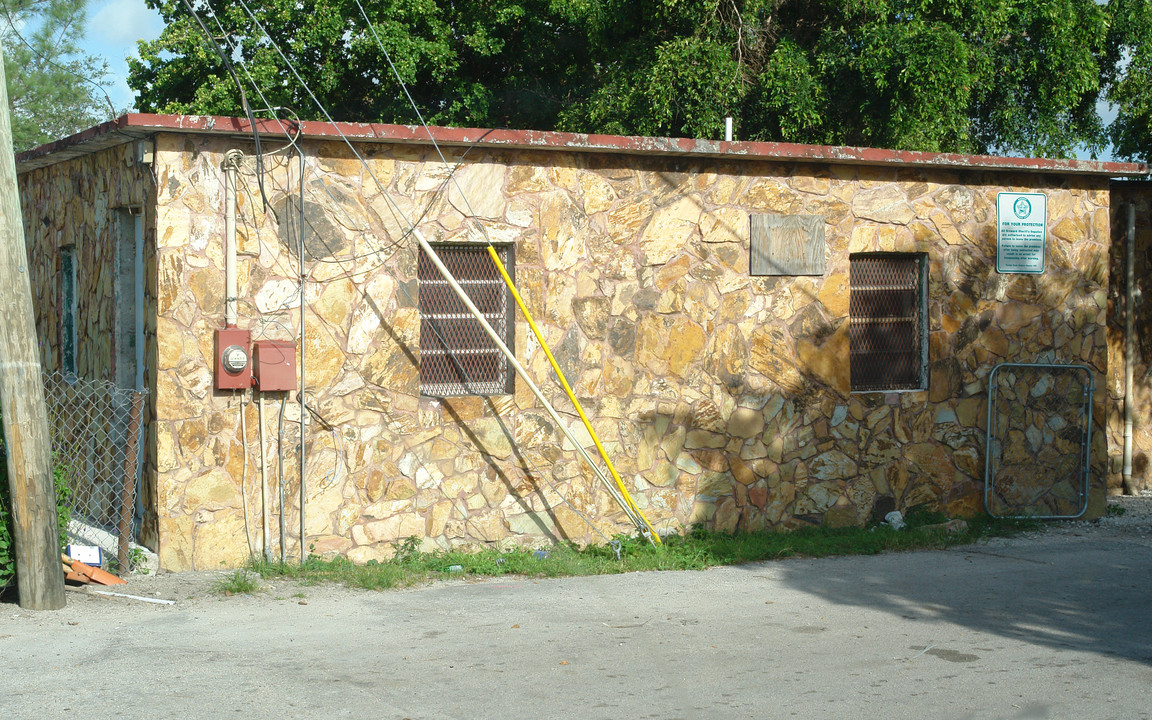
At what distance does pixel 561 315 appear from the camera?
923 centimetres

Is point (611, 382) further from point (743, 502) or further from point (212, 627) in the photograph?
point (212, 627)

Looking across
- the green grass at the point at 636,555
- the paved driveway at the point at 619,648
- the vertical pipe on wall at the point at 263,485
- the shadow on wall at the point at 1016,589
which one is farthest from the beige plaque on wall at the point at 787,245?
the vertical pipe on wall at the point at 263,485

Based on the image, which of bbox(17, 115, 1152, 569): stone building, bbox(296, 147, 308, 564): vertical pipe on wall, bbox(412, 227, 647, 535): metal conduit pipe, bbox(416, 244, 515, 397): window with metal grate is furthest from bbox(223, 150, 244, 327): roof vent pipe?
bbox(416, 244, 515, 397): window with metal grate

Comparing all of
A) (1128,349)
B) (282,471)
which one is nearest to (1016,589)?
(282,471)

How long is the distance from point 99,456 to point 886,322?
6.98 meters

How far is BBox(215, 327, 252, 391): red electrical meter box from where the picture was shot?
8.10 metres

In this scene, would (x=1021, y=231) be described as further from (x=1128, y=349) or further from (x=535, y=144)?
(x=535, y=144)

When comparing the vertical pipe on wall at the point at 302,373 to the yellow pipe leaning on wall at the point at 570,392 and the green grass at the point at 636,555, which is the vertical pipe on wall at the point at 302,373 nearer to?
the green grass at the point at 636,555

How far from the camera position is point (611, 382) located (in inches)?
371

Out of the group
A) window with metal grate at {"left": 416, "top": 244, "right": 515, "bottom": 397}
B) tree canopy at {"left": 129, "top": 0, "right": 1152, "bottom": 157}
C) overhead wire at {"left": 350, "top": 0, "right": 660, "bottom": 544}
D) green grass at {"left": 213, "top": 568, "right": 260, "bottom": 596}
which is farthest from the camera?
tree canopy at {"left": 129, "top": 0, "right": 1152, "bottom": 157}

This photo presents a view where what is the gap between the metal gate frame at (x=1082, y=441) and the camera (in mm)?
10641

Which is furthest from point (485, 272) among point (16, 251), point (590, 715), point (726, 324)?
point (590, 715)

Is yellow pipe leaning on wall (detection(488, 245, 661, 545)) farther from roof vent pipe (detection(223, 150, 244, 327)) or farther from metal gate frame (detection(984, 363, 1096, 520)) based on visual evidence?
→ metal gate frame (detection(984, 363, 1096, 520))

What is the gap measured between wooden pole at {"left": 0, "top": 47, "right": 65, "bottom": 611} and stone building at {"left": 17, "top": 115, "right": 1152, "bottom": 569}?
117 centimetres
